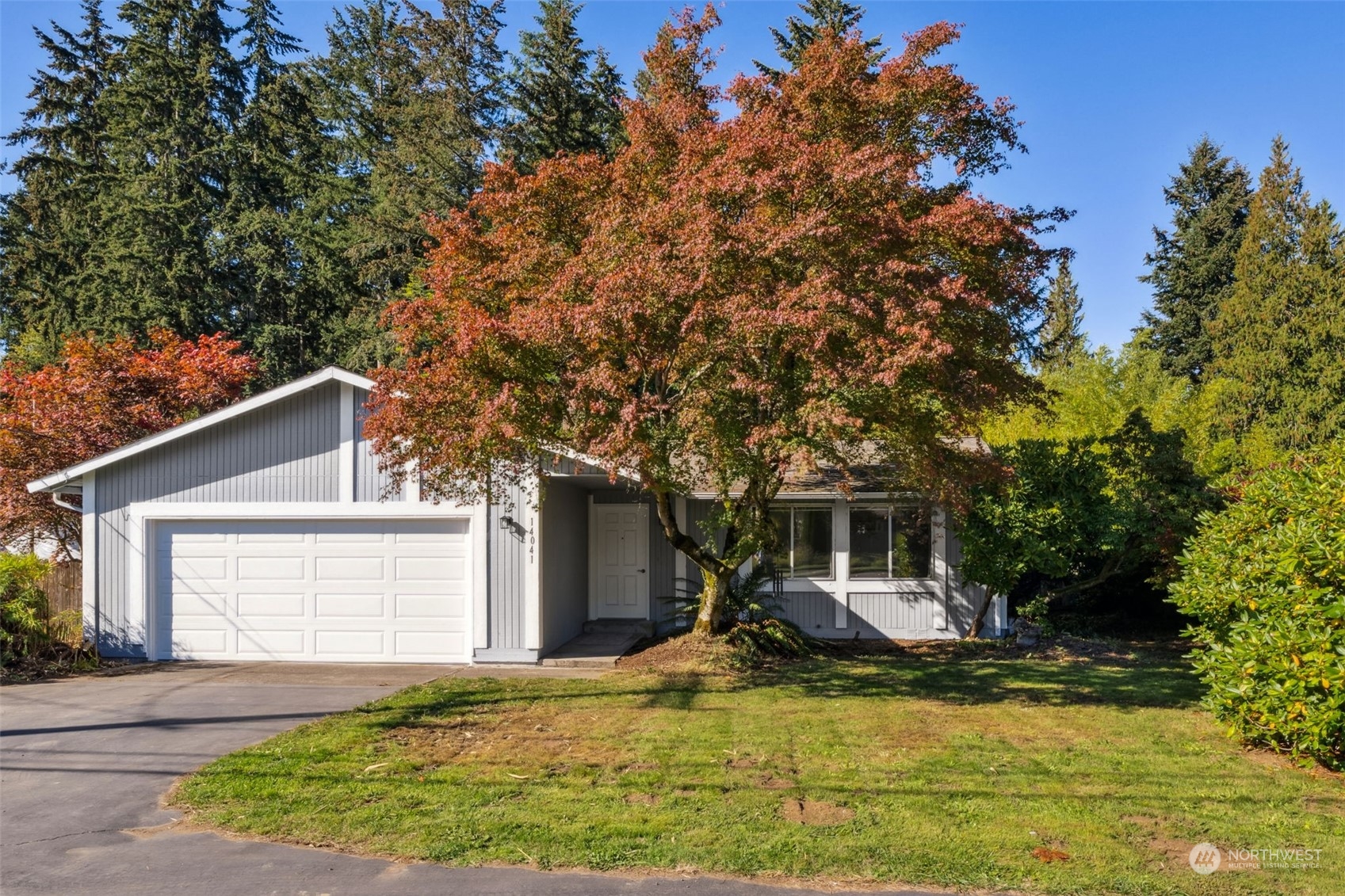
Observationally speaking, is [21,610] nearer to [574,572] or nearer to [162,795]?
[162,795]

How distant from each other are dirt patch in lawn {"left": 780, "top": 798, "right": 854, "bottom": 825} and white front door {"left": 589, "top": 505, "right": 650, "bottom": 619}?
8202 millimetres

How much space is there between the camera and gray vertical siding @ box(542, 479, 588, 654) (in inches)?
446

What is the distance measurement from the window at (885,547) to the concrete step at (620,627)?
3.41 metres

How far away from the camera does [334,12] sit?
101ft

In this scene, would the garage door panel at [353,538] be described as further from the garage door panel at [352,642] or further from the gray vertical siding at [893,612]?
the gray vertical siding at [893,612]

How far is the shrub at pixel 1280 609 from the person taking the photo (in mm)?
6223

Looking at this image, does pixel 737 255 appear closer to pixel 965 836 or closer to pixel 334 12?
pixel 965 836

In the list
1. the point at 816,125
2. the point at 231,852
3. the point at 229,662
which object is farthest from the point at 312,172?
the point at 231,852

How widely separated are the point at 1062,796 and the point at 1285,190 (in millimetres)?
27220

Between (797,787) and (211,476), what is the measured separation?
9.24 metres

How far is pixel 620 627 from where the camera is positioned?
13.5 meters

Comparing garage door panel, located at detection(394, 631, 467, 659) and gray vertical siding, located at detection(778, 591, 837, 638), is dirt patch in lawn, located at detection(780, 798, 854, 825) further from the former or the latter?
gray vertical siding, located at detection(778, 591, 837, 638)

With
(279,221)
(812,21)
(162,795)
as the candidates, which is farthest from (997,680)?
(279,221)

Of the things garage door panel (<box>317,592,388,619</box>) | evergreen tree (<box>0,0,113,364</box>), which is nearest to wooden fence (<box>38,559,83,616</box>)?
garage door panel (<box>317,592,388,619</box>)
